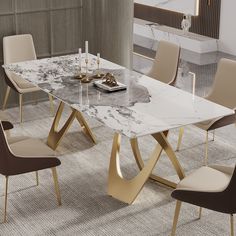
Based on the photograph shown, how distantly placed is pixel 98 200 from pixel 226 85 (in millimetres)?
1586

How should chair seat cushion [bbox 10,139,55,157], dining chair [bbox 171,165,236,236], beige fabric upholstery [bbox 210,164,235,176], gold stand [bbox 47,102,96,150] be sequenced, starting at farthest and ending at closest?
gold stand [bbox 47,102,96,150]
chair seat cushion [bbox 10,139,55,157]
beige fabric upholstery [bbox 210,164,235,176]
dining chair [bbox 171,165,236,236]

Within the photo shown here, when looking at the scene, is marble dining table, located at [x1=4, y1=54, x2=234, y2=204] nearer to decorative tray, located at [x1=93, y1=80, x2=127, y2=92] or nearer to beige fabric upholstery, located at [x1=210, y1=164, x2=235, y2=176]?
decorative tray, located at [x1=93, y1=80, x2=127, y2=92]

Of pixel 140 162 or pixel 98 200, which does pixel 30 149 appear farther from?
Answer: pixel 140 162

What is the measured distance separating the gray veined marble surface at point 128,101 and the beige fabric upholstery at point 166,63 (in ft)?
1.86

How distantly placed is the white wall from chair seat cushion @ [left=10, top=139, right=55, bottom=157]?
5.21 metres

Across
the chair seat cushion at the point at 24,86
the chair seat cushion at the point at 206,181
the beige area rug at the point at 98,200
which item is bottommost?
the beige area rug at the point at 98,200

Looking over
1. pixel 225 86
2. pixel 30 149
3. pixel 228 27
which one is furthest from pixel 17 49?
pixel 228 27

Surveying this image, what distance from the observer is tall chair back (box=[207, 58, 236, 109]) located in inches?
195

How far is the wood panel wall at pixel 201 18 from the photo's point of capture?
29.2ft

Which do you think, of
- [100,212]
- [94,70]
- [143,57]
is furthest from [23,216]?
[143,57]

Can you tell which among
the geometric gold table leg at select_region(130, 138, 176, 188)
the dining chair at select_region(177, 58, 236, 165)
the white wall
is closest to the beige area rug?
the geometric gold table leg at select_region(130, 138, 176, 188)

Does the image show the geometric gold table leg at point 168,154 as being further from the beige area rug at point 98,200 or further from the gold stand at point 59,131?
the gold stand at point 59,131

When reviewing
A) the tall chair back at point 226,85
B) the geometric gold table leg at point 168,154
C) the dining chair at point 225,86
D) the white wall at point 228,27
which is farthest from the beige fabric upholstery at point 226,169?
the white wall at point 228,27

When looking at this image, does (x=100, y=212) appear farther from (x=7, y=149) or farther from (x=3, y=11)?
(x=3, y=11)
